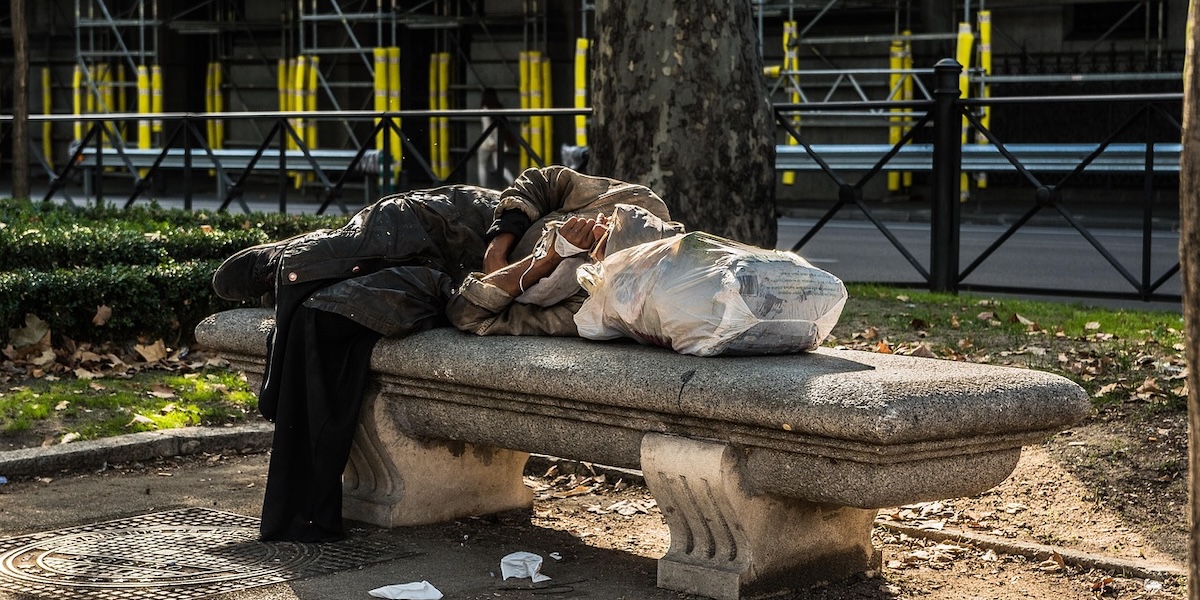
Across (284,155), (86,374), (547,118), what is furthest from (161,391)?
(547,118)

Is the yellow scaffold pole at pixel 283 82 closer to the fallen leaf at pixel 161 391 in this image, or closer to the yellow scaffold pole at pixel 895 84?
the yellow scaffold pole at pixel 895 84

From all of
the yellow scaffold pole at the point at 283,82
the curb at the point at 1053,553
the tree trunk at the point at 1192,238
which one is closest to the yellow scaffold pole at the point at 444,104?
the yellow scaffold pole at the point at 283,82

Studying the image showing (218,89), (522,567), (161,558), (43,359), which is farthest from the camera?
(218,89)

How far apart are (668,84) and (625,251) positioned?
2.83 metres

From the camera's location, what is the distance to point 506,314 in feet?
16.8

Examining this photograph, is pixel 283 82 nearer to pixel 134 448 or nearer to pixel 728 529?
pixel 134 448

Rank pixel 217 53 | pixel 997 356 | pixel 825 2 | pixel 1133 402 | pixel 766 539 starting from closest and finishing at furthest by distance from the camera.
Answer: pixel 766 539 < pixel 1133 402 < pixel 997 356 < pixel 825 2 < pixel 217 53

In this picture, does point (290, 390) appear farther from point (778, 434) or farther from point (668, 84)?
point (668, 84)

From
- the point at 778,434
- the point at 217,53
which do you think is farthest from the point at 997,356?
the point at 217,53

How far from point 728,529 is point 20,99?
1234 cm

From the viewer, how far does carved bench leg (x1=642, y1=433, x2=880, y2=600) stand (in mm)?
4379

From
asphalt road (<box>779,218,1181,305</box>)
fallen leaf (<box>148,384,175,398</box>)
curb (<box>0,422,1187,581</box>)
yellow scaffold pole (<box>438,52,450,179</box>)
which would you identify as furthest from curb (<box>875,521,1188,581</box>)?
yellow scaffold pole (<box>438,52,450,179</box>)

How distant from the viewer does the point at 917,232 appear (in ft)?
58.7

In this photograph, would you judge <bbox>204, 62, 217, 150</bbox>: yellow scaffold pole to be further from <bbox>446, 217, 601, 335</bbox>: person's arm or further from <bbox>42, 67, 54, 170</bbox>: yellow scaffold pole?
<bbox>446, 217, 601, 335</bbox>: person's arm
